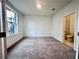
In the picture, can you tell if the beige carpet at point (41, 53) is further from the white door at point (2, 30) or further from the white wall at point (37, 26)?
the white wall at point (37, 26)

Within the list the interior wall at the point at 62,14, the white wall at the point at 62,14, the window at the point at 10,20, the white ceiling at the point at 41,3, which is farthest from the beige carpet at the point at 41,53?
the white ceiling at the point at 41,3

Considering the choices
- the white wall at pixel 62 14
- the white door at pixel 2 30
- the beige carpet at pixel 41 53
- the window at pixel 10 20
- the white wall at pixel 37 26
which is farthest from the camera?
the white wall at pixel 37 26

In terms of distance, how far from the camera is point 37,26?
360 inches

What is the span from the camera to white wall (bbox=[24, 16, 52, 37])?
9031mm

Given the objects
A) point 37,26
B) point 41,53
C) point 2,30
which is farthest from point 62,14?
point 2,30

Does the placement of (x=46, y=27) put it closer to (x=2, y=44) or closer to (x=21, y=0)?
(x=21, y=0)

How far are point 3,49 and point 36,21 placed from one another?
802 centimetres

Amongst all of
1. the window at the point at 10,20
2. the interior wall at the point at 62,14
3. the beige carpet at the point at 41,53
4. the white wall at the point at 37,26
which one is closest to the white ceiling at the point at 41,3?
the interior wall at the point at 62,14

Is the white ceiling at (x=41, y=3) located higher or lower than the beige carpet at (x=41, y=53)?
higher

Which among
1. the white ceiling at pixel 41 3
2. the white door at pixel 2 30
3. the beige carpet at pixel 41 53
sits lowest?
the beige carpet at pixel 41 53

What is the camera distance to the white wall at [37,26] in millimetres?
9031

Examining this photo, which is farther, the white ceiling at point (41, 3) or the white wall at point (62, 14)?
the white ceiling at point (41, 3)

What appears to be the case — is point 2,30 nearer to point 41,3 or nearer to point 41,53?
point 41,53

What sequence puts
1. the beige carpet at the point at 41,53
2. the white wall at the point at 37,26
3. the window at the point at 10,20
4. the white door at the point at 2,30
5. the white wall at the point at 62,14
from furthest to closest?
the white wall at the point at 37,26, the window at the point at 10,20, the white wall at the point at 62,14, the beige carpet at the point at 41,53, the white door at the point at 2,30
